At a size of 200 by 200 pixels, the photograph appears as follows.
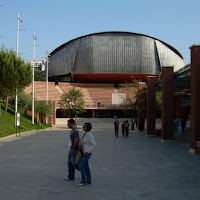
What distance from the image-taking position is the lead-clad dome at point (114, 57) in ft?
284

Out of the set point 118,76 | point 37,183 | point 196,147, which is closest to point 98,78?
point 118,76

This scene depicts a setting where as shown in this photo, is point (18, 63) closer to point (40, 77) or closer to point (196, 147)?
point (196, 147)

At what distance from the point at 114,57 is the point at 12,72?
200ft

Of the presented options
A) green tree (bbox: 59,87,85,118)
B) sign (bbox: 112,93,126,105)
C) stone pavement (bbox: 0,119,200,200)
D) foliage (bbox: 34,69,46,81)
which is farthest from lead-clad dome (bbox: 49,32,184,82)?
stone pavement (bbox: 0,119,200,200)

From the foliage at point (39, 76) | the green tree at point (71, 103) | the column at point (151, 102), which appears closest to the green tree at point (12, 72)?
the column at point (151, 102)

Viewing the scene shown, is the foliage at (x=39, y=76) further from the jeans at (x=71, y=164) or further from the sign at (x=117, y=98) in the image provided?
the jeans at (x=71, y=164)

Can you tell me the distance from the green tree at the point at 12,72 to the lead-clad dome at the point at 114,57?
190 feet

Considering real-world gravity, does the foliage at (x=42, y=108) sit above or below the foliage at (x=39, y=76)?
below

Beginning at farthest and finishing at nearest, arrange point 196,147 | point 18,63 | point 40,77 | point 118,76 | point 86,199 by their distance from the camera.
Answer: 1. point 40,77
2. point 118,76
3. point 18,63
4. point 196,147
5. point 86,199

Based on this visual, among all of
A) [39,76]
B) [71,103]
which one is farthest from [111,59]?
[71,103]

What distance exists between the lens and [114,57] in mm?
87000

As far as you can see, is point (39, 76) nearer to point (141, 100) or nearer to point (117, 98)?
point (117, 98)

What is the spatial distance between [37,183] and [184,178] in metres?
3.55

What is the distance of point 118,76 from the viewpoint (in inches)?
3430
